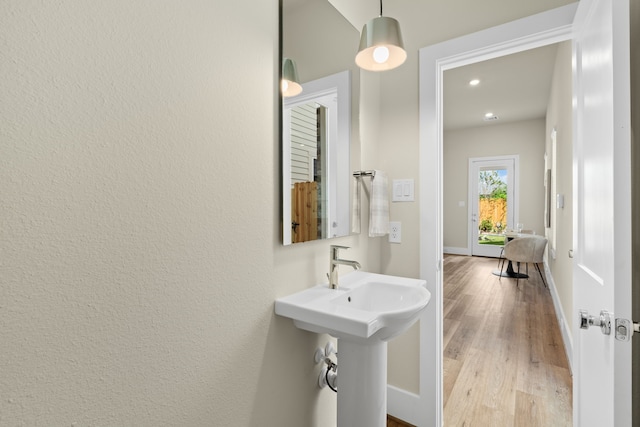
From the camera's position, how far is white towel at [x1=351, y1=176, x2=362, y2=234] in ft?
5.69

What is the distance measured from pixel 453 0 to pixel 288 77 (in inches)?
43.5

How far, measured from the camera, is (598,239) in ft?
3.44

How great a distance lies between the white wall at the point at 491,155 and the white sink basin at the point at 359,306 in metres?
6.19

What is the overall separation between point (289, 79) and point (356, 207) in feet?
2.59

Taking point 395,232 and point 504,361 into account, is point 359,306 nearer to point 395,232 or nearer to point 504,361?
point 395,232

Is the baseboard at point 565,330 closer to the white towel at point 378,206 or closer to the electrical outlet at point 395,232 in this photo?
the electrical outlet at point 395,232

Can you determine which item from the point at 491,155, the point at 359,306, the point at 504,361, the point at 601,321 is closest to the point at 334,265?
the point at 359,306

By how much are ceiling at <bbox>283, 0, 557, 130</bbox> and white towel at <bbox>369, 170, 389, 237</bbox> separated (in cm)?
98

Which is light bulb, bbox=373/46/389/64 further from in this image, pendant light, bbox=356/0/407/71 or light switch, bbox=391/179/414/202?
light switch, bbox=391/179/414/202

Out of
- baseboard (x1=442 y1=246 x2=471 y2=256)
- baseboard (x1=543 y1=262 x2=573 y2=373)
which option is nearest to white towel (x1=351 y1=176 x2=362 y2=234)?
baseboard (x1=543 y1=262 x2=573 y2=373)

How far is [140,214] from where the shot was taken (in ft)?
2.62

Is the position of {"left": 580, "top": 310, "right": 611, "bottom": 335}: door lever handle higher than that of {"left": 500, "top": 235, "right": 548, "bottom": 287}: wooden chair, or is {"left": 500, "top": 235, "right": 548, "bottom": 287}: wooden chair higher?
{"left": 580, "top": 310, "right": 611, "bottom": 335}: door lever handle

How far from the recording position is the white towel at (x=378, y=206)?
1.76m

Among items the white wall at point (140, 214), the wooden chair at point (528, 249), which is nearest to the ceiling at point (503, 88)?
the white wall at point (140, 214)
